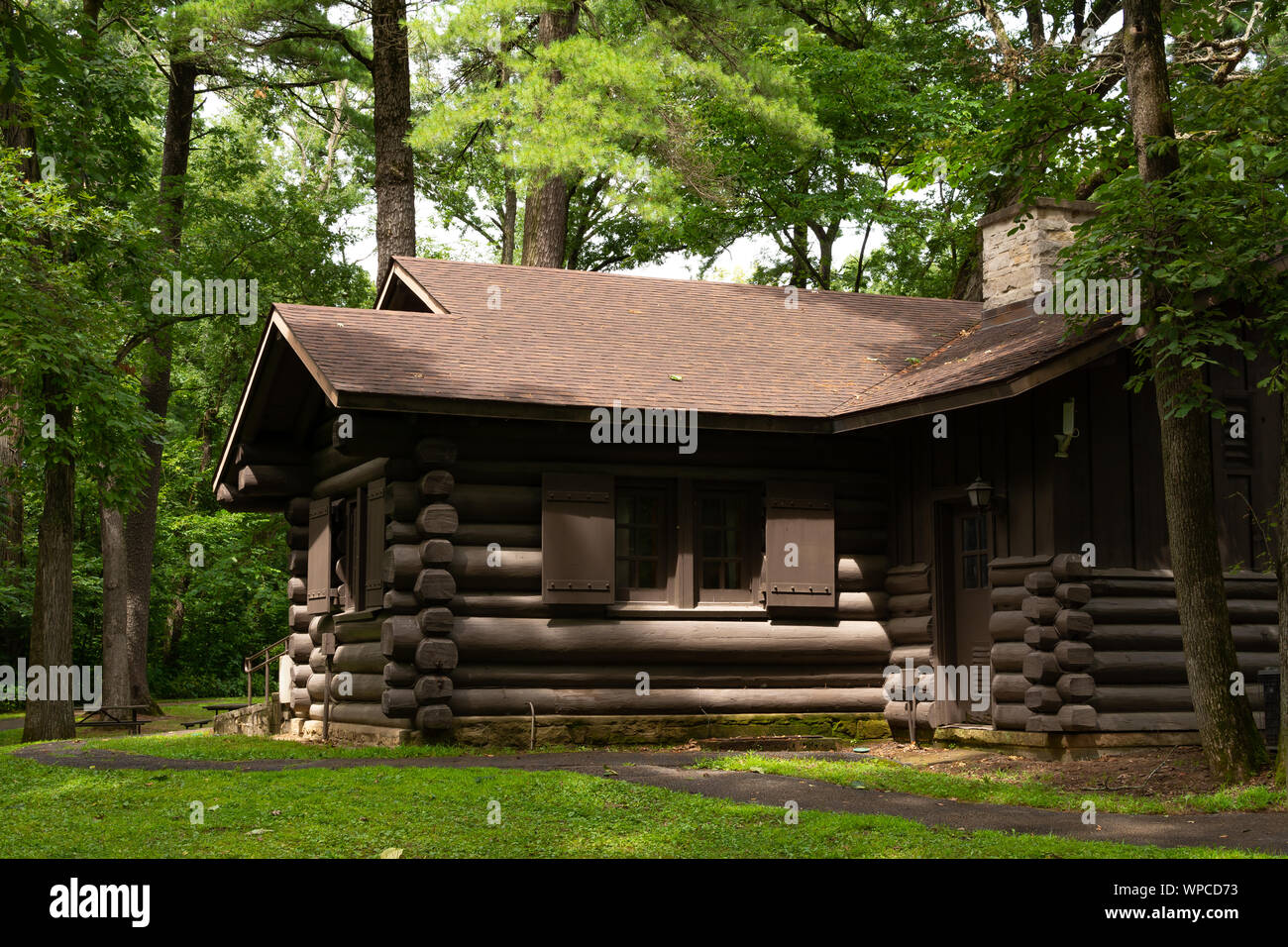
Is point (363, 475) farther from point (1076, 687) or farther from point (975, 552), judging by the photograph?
point (1076, 687)

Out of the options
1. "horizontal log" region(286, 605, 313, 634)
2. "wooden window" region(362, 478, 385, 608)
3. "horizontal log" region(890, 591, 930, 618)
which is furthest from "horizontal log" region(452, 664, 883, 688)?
"horizontal log" region(286, 605, 313, 634)

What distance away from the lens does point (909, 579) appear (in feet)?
51.1

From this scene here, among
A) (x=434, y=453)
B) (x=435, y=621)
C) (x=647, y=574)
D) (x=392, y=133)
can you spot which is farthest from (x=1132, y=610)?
(x=392, y=133)

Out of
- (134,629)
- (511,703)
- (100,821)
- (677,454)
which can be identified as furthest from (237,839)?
(134,629)

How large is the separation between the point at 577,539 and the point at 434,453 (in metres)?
1.83

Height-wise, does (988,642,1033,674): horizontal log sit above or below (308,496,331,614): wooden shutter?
below

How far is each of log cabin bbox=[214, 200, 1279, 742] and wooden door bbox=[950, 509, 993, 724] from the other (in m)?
0.03

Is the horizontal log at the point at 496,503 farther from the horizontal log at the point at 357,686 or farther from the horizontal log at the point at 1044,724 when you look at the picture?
the horizontal log at the point at 1044,724

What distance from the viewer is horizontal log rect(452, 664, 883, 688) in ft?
47.3

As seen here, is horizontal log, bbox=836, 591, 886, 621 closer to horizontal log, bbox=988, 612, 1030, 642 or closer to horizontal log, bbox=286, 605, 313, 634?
horizontal log, bbox=988, 612, 1030, 642

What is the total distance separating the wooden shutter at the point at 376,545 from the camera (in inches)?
572

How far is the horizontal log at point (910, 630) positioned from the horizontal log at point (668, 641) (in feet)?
0.40

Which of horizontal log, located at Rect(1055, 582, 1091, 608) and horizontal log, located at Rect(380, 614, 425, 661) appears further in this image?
horizontal log, located at Rect(380, 614, 425, 661)

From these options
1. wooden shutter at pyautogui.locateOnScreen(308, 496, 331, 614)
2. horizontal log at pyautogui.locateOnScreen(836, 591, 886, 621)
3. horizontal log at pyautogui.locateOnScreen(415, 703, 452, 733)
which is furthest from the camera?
wooden shutter at pyautogui.locateOnScreen(308, 496, 331, 614)
